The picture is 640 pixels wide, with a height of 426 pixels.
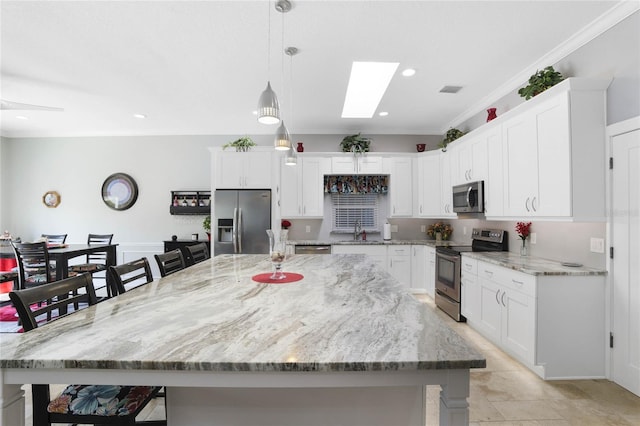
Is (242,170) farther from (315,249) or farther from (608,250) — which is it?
(608,250)

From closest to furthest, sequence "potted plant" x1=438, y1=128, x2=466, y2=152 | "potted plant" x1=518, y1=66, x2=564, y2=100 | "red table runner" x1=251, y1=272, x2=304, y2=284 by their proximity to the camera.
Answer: "red table runner" x1=251, y1=272, x2=304, y2=284 → "potted plant" x1=518, y1=66, x2=564, y2=100 → "potted plant" x1=438, y1=128, x2=466, y2=152

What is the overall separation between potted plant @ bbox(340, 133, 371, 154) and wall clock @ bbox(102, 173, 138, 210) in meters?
3.86

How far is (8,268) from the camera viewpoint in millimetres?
4488

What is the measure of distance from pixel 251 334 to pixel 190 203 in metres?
4.83

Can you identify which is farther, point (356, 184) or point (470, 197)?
point (356, 184)

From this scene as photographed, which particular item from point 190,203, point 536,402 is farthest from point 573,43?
point 190,203

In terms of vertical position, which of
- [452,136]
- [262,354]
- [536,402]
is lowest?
[536,402]

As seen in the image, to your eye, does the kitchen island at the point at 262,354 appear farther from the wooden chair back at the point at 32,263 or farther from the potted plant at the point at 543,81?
the wooden chair back at the point at 32,263

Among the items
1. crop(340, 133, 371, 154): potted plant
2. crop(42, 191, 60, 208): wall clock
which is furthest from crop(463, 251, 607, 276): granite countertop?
crop(42, 191, 60, 208): wall clock

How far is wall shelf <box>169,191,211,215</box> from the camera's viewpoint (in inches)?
213

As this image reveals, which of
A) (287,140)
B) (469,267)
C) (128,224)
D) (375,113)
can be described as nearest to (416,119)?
(375,113)

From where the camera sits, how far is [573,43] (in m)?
2.65

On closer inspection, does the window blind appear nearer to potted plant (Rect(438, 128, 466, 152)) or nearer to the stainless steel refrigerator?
the stainless steel refrigerator

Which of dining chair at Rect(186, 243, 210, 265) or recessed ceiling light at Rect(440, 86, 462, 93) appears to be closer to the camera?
dining chair at Rect(186, 243, 210, 265)
